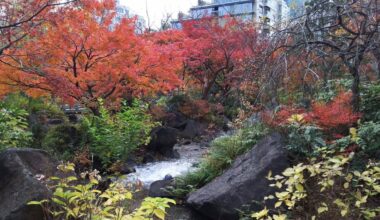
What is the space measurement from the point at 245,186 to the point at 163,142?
5.91 m

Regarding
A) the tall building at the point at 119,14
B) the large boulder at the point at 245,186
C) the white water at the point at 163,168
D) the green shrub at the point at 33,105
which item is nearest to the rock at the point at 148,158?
the white water at the point at 163,168

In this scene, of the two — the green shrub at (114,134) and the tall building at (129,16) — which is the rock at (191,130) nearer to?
the tall building at (129,16)

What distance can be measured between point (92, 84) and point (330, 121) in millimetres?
6903

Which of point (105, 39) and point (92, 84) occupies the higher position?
point (105, 39)

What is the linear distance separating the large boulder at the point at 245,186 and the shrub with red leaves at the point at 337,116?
2.30 feet

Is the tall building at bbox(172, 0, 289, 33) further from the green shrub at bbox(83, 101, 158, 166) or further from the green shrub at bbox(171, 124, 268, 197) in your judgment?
the green shrub at bbox(83, 101, 158, 166)

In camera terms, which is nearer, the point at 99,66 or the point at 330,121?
the point at 330,121

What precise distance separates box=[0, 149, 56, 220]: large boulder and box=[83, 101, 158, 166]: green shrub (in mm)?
3967

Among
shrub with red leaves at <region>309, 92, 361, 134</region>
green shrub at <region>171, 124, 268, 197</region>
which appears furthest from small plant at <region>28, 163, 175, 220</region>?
green shrub at <region>171, 124, 268, 197</region>

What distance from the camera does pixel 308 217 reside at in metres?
4.20

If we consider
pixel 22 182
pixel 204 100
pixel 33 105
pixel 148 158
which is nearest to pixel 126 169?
pixel 148 158

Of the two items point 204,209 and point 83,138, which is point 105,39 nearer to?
point 83,138

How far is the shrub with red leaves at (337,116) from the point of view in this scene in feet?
17.2

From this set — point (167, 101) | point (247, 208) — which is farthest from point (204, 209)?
point (167, 101)
